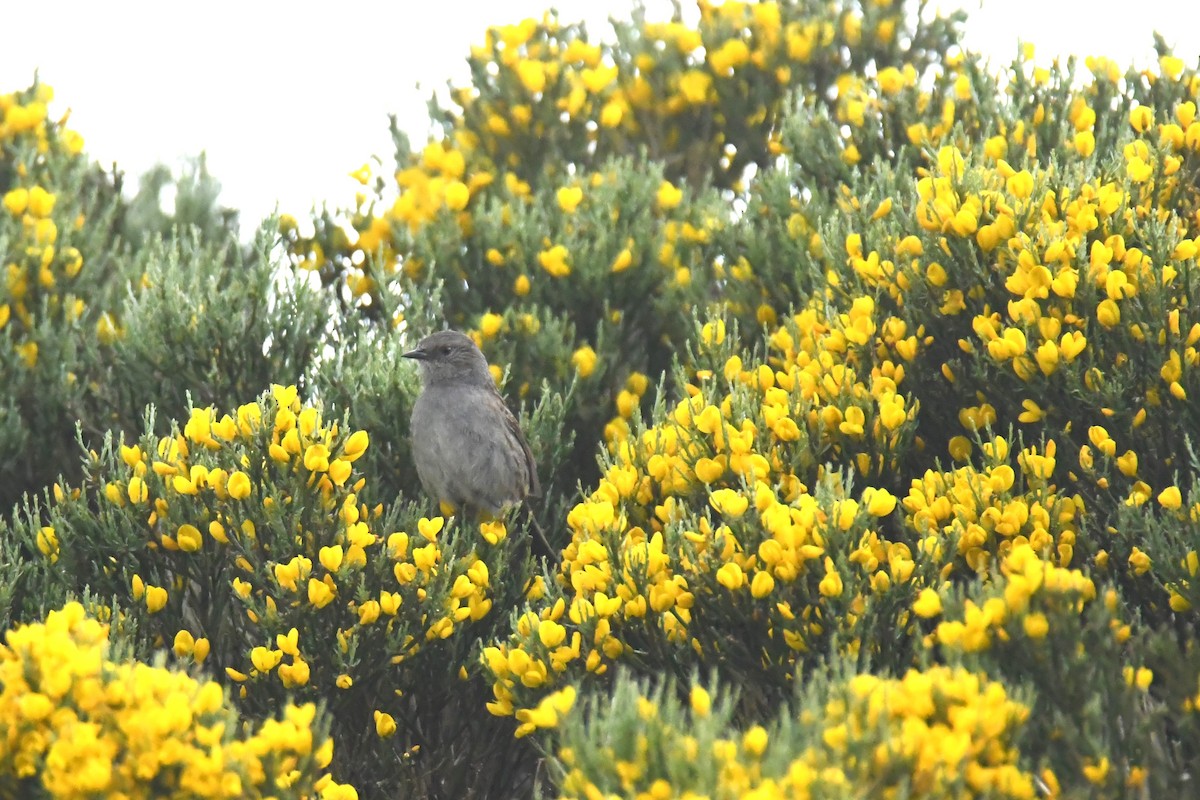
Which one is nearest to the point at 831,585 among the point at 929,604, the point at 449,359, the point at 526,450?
the point at 929,604

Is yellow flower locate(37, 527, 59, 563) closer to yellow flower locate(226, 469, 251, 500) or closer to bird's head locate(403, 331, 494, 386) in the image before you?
yellow flower locate(226, 469, 251, 500)

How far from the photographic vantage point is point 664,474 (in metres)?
7.86

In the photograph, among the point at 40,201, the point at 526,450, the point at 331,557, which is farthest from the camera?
the point at 40,201

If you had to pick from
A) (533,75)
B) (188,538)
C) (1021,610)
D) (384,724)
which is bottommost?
(384,724)

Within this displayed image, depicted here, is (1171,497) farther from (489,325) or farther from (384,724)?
(489,325)

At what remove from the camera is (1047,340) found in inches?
288

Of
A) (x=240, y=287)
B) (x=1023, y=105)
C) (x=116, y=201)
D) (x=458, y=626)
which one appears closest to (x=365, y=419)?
(x=240, y=287)

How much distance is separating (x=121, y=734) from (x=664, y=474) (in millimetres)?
3158

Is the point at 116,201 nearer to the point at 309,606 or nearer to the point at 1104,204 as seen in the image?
the point at 309,606

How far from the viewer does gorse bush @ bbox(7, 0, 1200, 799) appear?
5594 mm

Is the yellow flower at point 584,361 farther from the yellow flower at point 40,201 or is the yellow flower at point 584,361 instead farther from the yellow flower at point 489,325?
the yellow flower at point 40,201

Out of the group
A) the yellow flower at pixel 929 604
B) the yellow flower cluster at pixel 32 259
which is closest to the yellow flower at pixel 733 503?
the yellow flower at pixel 929 604

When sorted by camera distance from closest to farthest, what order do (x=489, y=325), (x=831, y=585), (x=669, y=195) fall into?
(x=831, y=585) → (x=489, y=325) → (x=669, y=195)

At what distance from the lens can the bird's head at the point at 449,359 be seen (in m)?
9.29
